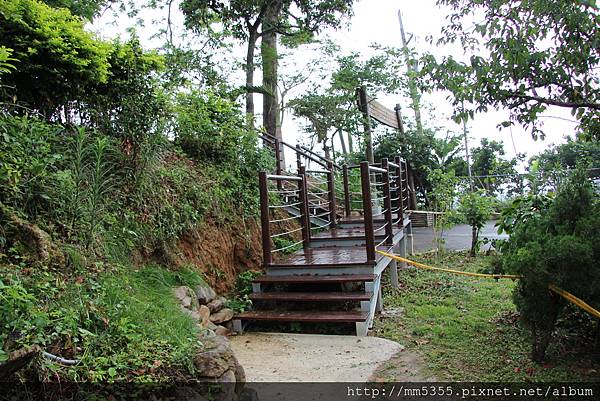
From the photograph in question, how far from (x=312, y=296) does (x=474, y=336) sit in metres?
1.52

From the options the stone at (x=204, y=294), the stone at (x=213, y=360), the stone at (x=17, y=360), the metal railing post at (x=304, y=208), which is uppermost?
the metal railing post at (x=304, y=208)

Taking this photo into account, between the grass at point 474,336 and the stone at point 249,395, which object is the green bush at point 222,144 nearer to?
the grass at point 474,336

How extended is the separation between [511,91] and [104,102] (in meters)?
3.32

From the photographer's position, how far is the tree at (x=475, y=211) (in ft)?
25.7

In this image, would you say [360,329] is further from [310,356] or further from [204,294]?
[204,294]

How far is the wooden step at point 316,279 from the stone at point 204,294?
551mm

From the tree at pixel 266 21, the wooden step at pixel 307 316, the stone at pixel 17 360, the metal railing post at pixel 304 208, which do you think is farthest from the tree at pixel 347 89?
the stone at pixel 17 360

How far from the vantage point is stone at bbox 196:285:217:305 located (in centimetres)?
385

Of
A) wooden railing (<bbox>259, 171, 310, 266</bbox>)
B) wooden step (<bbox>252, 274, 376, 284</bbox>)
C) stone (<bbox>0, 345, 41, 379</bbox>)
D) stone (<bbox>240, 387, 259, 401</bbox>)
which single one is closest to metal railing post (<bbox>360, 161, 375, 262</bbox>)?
wooden step (<bbox>252, 274, 376, 284</bbox>)

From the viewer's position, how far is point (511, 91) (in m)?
2.72

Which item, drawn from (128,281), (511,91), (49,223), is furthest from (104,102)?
(511,91)

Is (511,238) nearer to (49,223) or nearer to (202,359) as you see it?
(202,359)

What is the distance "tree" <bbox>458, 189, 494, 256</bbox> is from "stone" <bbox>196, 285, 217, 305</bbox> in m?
5.56

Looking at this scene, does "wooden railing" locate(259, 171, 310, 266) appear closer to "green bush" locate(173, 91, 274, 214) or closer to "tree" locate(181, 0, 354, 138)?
"green bush" locate(173, 91, 274, 214)
